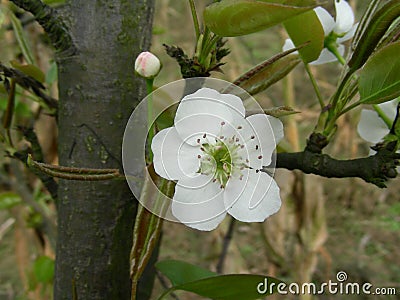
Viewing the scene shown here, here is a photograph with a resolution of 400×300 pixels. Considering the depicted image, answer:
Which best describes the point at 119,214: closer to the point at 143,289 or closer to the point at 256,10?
the point at 143,289

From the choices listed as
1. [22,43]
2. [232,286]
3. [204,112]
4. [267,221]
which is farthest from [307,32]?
[267,221]

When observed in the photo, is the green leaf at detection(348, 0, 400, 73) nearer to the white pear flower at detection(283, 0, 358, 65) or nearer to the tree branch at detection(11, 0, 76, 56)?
the white pear flower at detection(283, 0, 358, 65)

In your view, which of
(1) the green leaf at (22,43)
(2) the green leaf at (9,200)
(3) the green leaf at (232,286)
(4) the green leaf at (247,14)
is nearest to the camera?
(4) the green leaf at (247,14)

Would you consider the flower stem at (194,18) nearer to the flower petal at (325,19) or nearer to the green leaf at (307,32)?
the green leaf at (307,32)

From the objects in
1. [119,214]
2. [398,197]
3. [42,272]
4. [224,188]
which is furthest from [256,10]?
[398,197]

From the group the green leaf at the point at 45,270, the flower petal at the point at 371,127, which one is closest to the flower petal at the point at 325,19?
the flower petal at the point at 371,127

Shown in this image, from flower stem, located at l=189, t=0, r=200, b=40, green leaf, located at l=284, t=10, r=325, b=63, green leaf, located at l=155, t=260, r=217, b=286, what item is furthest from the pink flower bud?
green leaf, located at l=155, t=260, r=217, b=286

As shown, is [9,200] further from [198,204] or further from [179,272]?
[198,204]
